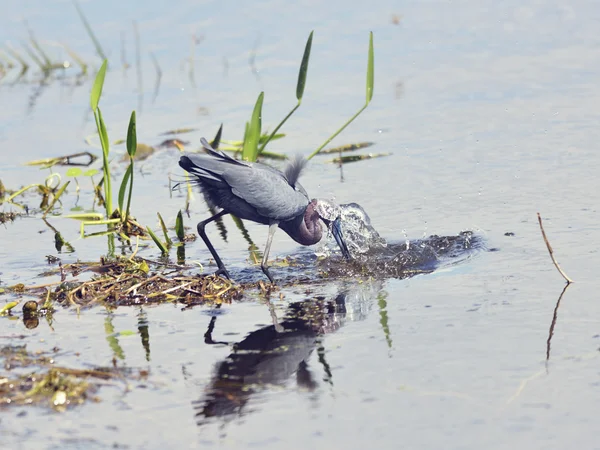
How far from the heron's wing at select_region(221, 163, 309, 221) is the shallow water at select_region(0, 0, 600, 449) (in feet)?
1.55

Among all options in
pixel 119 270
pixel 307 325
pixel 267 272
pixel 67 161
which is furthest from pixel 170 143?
pixel 307 325

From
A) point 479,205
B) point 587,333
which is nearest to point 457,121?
point 479,205

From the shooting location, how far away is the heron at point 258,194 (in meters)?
7.46

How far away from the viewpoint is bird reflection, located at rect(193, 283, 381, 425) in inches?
201

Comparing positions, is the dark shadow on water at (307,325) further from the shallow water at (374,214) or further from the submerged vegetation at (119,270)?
the submerged vegetation at (119,270)

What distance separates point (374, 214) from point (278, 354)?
3242 millimetres

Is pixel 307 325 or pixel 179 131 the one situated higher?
pixel 179 131

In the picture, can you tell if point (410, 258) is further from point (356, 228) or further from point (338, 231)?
point (338, 231)

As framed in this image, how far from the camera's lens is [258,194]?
24.6ft

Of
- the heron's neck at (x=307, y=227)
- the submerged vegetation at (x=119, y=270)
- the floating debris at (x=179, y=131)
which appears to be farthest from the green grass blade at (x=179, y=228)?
the floating debris at (x=179, y=131)

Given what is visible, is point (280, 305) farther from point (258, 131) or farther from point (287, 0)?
point (287, 0)

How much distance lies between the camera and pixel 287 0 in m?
16.9

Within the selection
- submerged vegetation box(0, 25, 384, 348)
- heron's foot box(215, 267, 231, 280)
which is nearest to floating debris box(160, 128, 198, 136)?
submerged vegetation box(0, 25, 384, 348)

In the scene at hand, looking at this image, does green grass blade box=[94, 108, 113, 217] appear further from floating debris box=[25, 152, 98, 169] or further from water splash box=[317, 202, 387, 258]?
floating debris box=[25, 152, 98, 169]
